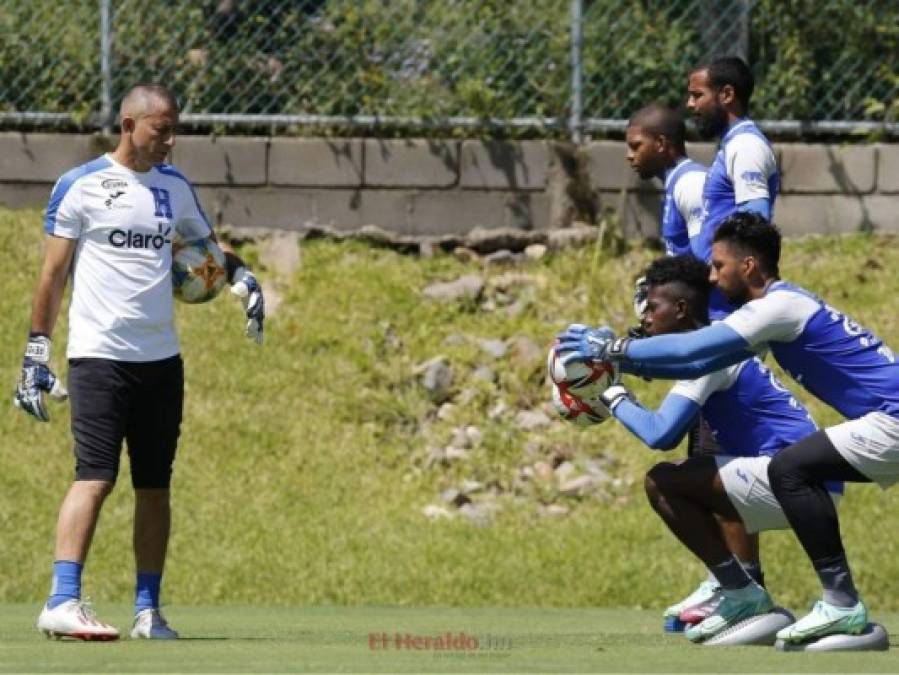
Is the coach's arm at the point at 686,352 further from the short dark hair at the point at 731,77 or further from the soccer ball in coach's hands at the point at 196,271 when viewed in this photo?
the short dark hair at the point at 731,77

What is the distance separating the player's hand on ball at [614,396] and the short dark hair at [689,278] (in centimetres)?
45

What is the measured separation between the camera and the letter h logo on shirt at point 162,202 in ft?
26.6

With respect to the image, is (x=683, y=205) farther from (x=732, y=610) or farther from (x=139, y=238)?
→ (x=139, y=238)

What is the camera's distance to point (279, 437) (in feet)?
40.7

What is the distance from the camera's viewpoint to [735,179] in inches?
344

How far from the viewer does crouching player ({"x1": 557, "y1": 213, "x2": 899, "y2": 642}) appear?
736 cm

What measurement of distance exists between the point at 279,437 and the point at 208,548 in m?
1.07

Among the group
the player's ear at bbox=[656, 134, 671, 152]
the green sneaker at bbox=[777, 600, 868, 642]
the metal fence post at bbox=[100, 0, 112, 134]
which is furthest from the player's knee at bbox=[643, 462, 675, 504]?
the metal fence post at bbox=[100, 0, 112, 134]

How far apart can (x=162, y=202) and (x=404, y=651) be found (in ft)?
6.60

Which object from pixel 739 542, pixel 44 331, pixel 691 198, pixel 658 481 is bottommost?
pixel 739 542

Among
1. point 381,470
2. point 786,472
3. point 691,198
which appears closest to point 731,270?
point 786,472

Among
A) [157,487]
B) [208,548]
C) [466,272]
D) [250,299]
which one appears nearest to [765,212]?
[250,299]

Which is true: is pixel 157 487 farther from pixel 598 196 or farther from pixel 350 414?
pixel 598 196

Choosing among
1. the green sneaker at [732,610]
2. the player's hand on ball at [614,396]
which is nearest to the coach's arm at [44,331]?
the player's hand on ball at [614,396]
